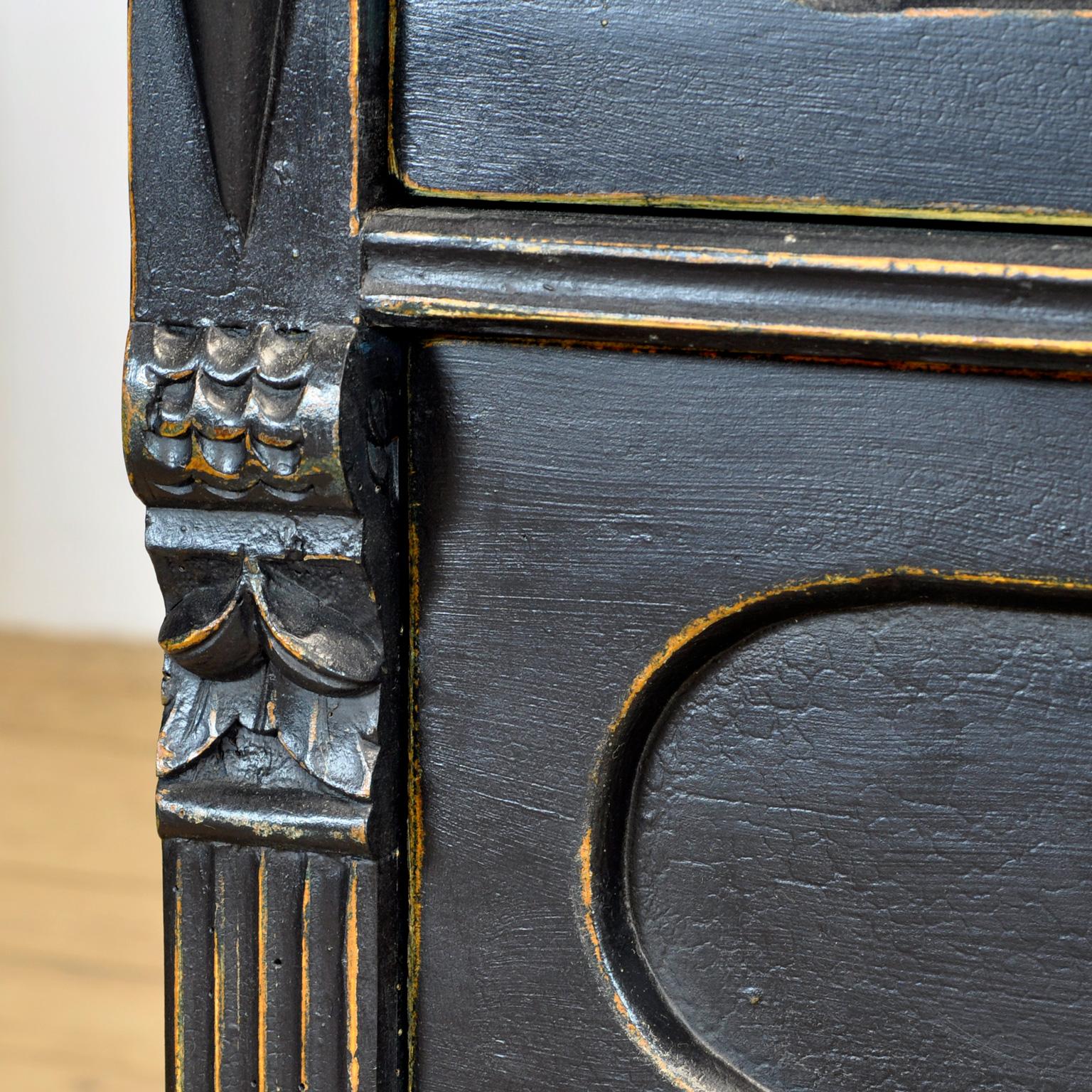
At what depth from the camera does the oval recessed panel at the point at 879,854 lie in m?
0.34

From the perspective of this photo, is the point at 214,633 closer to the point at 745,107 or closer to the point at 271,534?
the point at 271,534

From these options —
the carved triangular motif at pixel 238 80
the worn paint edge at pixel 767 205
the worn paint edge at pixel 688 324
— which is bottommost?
the worn paint edge at pixel 688 324

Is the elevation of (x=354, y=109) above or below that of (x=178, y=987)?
above

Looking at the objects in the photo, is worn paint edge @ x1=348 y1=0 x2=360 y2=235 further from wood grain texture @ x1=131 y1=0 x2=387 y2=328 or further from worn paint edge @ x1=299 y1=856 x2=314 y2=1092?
worn paint edge @ x1=299 y1=856 x2=314 y2=1092

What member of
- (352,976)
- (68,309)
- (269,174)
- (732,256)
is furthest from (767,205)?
(68,309)

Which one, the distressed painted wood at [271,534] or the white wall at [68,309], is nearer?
the distressed painted wood at [271,534]

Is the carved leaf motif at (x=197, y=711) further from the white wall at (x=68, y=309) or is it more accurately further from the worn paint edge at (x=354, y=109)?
the white wall at (x=68, y=309)

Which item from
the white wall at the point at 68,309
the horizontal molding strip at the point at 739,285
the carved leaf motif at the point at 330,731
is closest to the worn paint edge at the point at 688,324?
the horizontal molding strip at the point at 739,285

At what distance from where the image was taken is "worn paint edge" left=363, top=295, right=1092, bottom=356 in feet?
1.01

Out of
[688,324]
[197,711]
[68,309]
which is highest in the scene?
[688,324]

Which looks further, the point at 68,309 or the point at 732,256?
the point at 68,309

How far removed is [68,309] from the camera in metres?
1.61

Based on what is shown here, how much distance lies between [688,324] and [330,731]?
149mm

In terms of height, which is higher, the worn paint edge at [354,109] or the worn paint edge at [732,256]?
the worn paint edge at [354,109]
